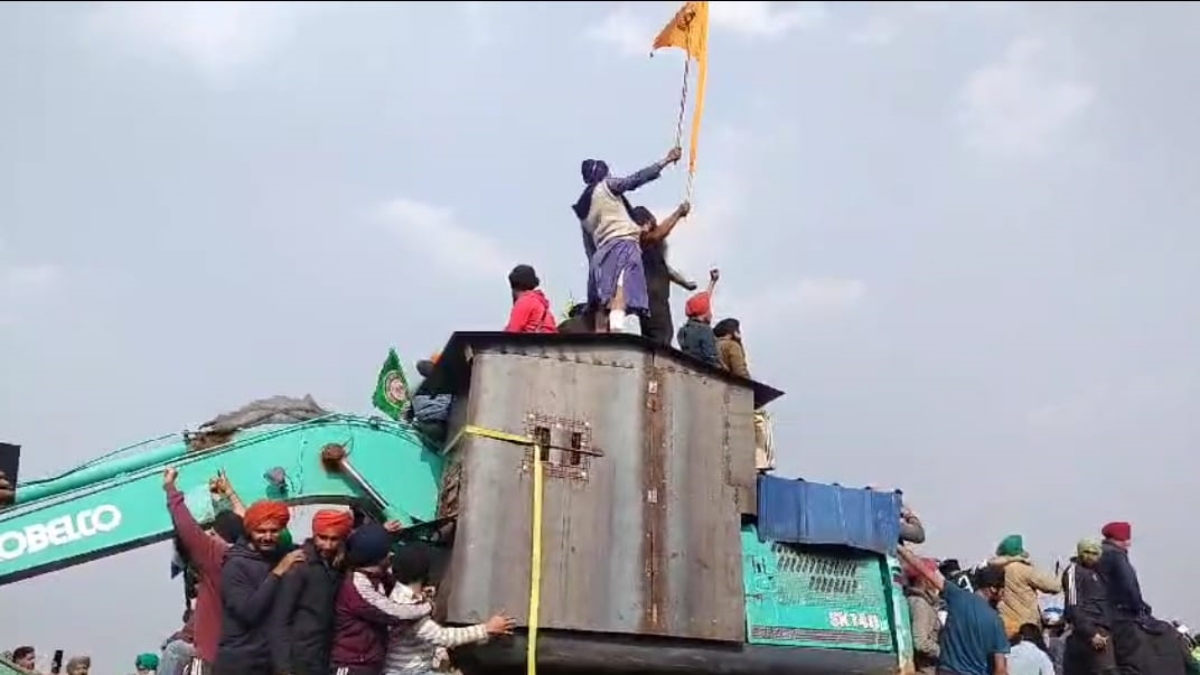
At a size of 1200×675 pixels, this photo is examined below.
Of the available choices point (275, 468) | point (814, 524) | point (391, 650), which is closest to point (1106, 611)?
point (814, 524)

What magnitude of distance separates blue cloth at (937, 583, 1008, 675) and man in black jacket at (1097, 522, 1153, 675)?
1.36 m

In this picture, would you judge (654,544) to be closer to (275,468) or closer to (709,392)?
(709,392)

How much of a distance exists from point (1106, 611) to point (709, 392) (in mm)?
3745

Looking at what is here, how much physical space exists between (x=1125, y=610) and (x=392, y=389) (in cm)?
611

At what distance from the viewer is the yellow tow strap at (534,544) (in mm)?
7910

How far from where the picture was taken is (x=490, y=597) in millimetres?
7938

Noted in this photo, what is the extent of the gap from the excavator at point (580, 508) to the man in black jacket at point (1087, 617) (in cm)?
165

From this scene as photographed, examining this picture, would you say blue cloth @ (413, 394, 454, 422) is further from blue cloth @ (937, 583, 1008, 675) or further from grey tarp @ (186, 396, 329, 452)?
blue cloth @ (937, 583, 1008, 675)

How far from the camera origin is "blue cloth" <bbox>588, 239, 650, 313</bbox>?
9703 millimetres

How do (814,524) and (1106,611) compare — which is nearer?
(814,524)

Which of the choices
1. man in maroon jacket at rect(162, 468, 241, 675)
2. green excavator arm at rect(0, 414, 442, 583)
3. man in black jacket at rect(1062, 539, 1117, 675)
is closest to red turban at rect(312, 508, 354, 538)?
man in maroon jacket at rect(162, 468, 241, 675)

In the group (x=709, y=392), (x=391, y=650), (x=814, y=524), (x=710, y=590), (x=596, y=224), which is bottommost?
(x=391, y=650)

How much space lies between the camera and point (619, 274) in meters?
9.76

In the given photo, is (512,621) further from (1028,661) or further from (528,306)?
(1028,661)
